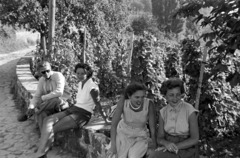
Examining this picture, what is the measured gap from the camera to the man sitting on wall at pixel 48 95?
3.98 metres

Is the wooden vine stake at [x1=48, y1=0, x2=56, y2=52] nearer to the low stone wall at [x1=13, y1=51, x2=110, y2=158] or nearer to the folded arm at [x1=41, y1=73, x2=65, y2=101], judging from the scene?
the folded arm at [x1=41, y1=73, x2=65, y2=101]

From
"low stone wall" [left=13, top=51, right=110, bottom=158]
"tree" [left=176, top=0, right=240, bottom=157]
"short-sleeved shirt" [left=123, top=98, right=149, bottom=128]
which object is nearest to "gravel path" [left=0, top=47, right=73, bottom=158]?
"low stone wall" [left=13, top=51, right=110, bottom=158]

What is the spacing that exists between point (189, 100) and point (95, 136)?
7.73 feet

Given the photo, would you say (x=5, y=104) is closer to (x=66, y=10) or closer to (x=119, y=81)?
(x=119, y=81)

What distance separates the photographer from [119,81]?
6.29 meters

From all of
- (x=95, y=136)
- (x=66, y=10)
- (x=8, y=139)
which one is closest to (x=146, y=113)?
(x=95, y=136)

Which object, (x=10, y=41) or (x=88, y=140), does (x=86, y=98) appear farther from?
(x=10, y=41)

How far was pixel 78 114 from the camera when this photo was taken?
3.56m

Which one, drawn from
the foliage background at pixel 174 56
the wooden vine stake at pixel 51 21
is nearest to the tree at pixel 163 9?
the foliage background at pixel 174 56

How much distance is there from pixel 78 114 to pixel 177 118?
1495 millimetres

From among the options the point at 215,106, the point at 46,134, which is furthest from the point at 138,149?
the point at 215,106

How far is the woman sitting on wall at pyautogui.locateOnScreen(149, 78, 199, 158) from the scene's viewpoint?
2510 millimetres

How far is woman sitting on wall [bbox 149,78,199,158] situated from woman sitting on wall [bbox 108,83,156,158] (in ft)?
0.52

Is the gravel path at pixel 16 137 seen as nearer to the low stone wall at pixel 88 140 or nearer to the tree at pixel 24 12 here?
the low stone wall at pixel 88 140
